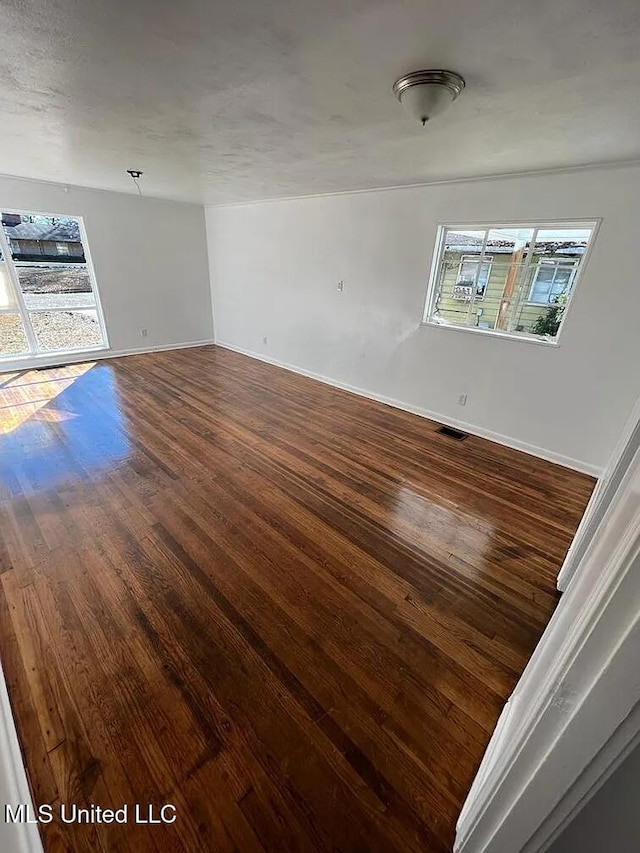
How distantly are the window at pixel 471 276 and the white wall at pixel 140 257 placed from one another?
4.75 m

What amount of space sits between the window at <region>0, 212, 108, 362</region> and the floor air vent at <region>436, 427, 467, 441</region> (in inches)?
213

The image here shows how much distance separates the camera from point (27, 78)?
168 centimetres

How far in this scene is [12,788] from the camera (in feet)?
3.48

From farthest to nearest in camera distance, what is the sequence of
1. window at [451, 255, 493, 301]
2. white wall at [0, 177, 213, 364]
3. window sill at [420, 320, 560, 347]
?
white wall at [0, 177, 213, 364] < window at [451, 255, 493, 301] < window sill at [420, 320, 560, 347]

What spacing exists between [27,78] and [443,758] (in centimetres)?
350

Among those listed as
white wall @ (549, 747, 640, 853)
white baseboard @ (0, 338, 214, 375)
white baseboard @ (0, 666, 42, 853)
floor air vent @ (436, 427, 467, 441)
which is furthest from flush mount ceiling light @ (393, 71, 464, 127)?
white baseboard @ (0, 338, 214, 375)

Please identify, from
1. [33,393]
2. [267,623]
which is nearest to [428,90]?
[267,623]

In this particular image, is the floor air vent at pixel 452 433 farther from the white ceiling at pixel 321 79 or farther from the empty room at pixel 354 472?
the white ceiling at pixel 321 79

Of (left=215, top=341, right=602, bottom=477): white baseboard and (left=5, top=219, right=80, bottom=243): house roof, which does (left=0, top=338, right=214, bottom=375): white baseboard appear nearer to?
(left=5, top=219, right=80, bottom=243): house roof

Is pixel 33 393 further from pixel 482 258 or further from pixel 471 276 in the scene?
pixel 482 258

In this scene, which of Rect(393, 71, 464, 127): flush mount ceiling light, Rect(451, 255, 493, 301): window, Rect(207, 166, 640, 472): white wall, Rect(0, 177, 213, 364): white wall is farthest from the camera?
Rect(0, 177, 213, 364): white wall

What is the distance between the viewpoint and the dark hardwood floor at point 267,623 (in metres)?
1.12

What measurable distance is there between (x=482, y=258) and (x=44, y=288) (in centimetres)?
571

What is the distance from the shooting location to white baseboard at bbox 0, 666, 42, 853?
0.92 meters
